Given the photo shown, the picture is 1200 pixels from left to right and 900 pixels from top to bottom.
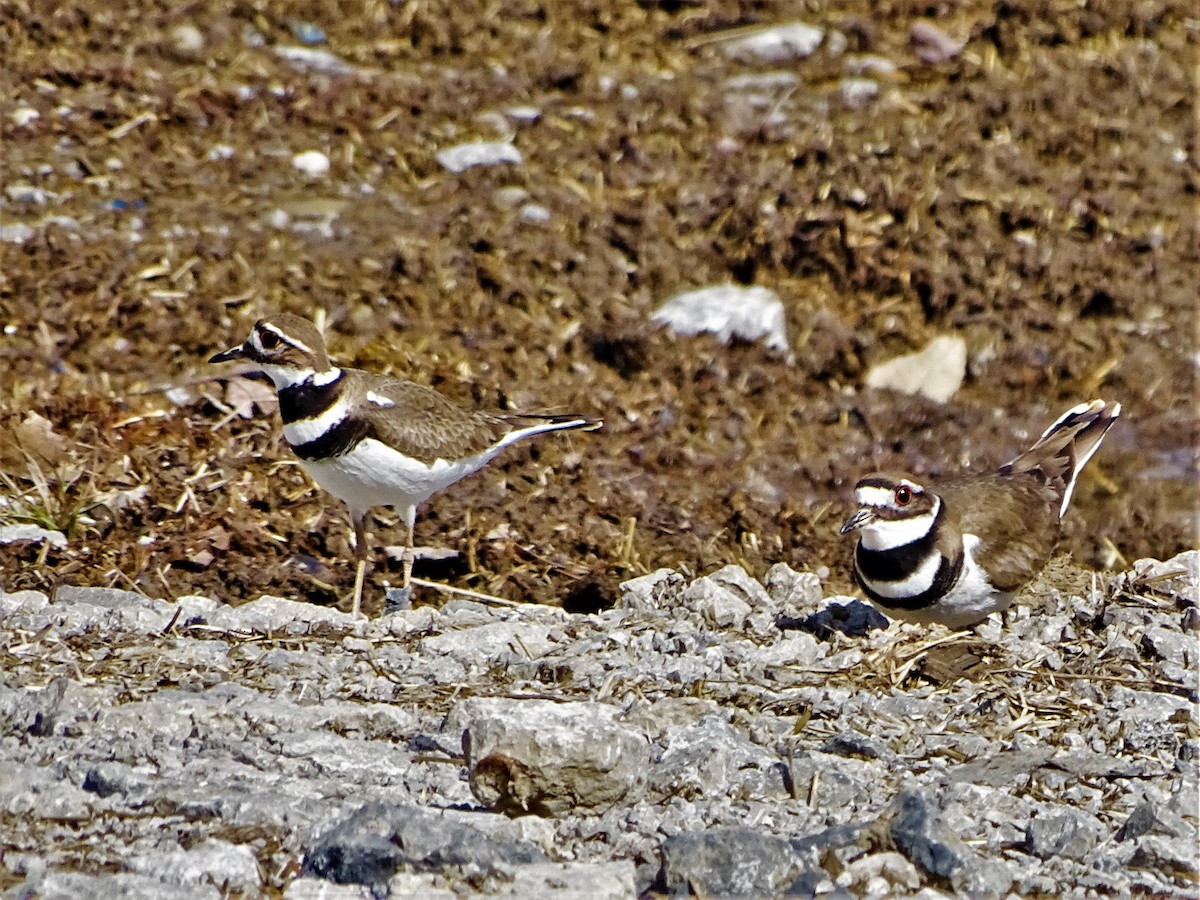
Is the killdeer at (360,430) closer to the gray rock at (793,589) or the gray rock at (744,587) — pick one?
the gray rock at (744,587)

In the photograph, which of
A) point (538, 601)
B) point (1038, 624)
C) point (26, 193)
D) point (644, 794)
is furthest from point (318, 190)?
point (644, 794)

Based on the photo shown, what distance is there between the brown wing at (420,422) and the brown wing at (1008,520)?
1919 millimetres

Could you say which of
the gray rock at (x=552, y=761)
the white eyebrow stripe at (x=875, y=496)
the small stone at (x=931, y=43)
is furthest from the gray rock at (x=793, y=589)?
the small stone at (x=931, y=43)

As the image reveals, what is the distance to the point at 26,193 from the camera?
10414 mm

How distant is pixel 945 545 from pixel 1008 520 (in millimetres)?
530

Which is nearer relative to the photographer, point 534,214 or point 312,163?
point 534,214

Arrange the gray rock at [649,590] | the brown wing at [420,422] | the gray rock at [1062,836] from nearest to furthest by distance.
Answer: the gray rock at [1062,836] → the gray rock at [649,590] → the brown wing at [420,422]

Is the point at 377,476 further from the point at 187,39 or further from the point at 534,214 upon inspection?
the point at 187,39

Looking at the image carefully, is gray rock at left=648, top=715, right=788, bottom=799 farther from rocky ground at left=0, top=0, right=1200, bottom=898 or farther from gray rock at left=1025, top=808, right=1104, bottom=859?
gray rock at left=1025, top=808, right=1104, bottom=859

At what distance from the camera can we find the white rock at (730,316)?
31.4 ft

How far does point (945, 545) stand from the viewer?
21.4 ft

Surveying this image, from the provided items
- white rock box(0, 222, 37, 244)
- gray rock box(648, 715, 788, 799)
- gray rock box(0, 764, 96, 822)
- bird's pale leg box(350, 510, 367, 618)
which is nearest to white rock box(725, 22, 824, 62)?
white rock box(0, 222, 37, 244)

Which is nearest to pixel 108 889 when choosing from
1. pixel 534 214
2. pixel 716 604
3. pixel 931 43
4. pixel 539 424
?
pixel 716 604

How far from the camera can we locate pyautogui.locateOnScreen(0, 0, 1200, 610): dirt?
791 cm
